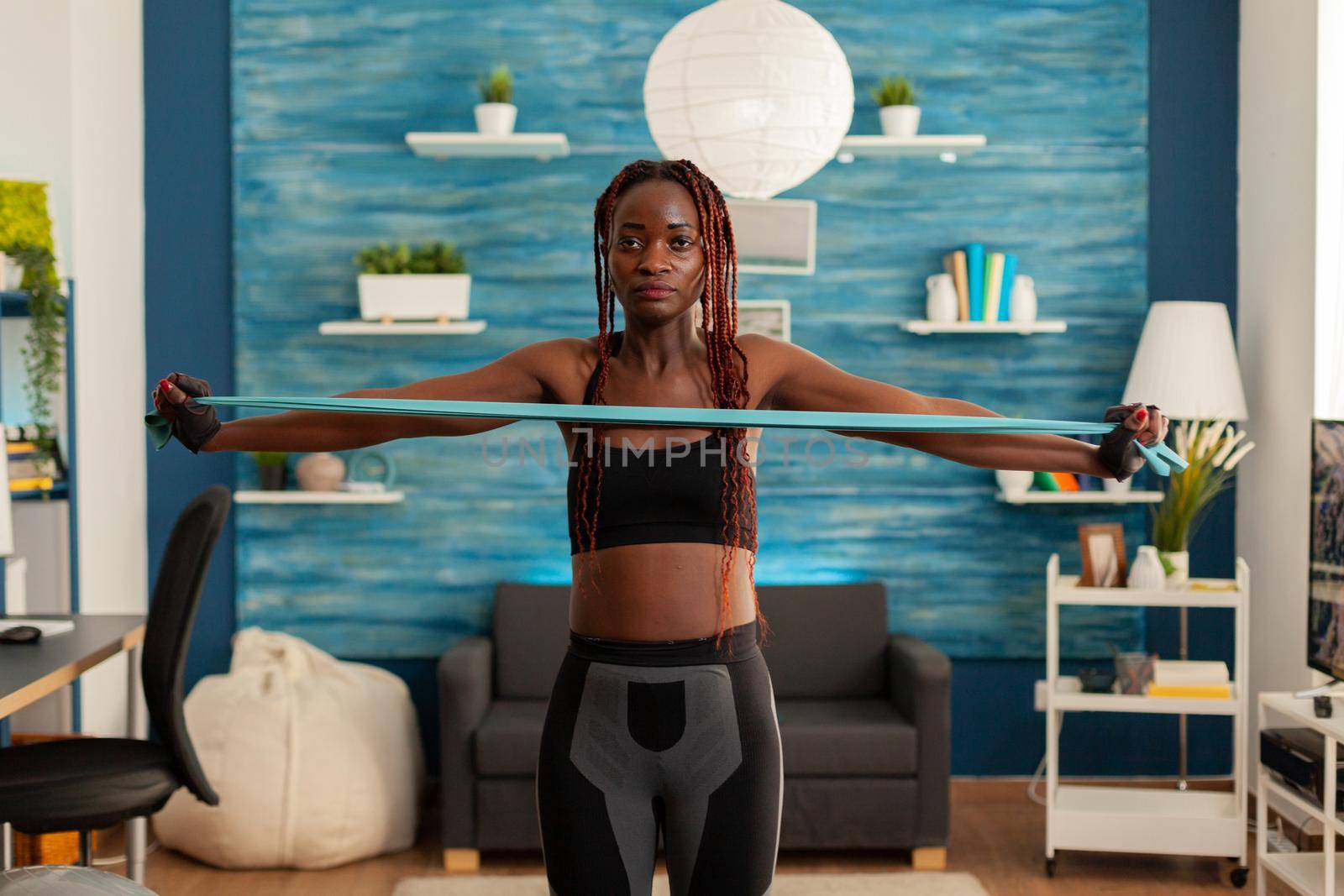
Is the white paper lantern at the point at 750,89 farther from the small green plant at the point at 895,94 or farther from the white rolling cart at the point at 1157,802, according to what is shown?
the white rolling cart at the point at 1157,802

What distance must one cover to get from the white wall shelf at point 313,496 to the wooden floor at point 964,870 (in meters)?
1.08

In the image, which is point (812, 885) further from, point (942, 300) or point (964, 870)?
point (942, 300)

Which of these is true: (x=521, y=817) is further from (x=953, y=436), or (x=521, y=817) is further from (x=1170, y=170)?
(x=1170, y=170)

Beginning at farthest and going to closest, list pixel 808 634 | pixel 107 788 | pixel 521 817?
1. pixel 808 634
2. pixel 521 817
3. pixel 107 788

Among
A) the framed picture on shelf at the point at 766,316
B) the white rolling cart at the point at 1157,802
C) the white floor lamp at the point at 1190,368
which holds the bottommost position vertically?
the white rolling cart at the point at 1157,802

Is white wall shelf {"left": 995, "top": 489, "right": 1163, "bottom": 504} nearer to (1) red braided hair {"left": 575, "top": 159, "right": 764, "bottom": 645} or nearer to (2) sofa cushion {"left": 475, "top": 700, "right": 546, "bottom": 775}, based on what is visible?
(2) sofa cushion {"left": 475, "top": 700, "right": 546, "bottom": 775}

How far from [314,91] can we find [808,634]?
2.45 m

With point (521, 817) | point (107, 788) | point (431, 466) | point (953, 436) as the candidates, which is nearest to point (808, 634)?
point (521, 817)

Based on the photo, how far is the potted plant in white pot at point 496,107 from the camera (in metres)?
3.86

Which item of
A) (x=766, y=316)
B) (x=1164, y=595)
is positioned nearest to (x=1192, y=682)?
(x=1164, y=595)

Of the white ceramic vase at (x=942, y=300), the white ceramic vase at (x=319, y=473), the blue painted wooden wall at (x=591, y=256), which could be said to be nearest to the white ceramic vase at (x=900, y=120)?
the blue painted wooden wall at (x=591, y=256)

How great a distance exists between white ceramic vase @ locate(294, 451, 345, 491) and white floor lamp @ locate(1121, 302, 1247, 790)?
2.55 m

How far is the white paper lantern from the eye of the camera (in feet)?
8.01

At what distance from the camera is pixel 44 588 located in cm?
347
